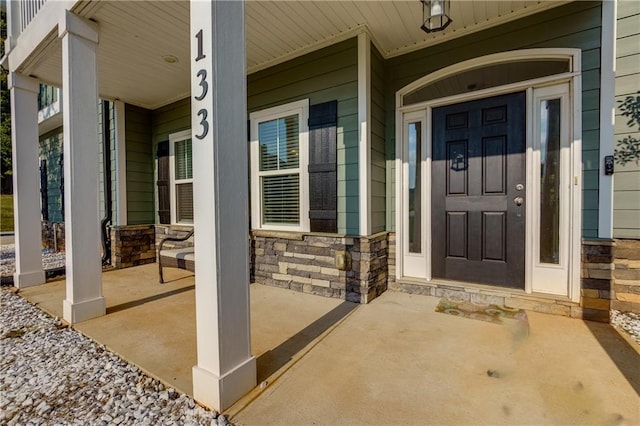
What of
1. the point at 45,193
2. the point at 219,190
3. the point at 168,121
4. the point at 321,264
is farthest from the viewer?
the point at 45,193

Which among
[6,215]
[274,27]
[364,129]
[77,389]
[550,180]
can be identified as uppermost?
[274,27]

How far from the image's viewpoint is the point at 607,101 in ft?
7.93

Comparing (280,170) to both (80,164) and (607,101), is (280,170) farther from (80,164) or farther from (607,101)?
(607,101)

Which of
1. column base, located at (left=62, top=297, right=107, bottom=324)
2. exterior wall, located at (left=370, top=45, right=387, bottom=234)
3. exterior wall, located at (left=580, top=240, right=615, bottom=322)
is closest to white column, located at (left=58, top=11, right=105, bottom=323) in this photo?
column base, located at (left=62, top=297, right=107, bottom=324)

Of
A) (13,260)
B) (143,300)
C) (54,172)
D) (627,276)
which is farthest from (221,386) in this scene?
(54,172)

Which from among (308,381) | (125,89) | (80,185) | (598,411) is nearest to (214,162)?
(308,381)

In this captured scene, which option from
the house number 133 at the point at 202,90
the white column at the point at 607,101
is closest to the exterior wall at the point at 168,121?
the house number 133 at the point at 202,90

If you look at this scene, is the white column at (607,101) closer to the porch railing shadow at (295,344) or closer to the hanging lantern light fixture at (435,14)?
the hanging lantern light fixture at (435,14)

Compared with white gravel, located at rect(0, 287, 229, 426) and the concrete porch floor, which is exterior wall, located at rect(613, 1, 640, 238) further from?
white gravel, located at rect(0, 287, 229, 426)

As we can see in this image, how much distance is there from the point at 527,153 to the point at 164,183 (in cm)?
496

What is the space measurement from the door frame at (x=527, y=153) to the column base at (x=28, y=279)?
4.33 metres

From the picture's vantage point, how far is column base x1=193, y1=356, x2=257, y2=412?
1465mm

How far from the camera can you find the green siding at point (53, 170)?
22.3ft

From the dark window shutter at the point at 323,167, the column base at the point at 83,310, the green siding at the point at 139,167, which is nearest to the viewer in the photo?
the column base at the point at 83,310
